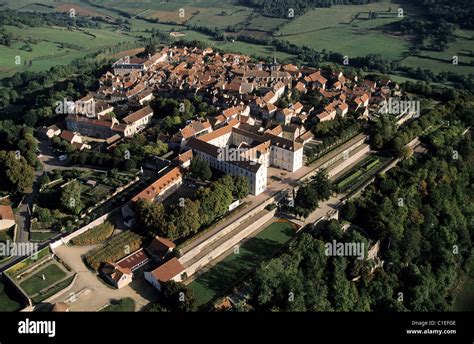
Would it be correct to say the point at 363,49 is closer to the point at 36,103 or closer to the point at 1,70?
the point at 36,103

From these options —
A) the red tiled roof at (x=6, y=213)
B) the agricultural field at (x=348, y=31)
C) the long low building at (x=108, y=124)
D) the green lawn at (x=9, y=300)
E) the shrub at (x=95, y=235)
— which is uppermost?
the agricultural field at (x=348, y=31)

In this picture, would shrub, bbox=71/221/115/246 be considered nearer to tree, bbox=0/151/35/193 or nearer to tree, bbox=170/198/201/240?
tree, bbox=170/198/201/240

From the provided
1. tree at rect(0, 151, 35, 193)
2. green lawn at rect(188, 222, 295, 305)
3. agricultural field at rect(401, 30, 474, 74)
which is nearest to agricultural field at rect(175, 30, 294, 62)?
agricultural field at rect(401, 30, 474, 74)

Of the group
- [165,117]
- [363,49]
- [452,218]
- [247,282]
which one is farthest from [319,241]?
[363,49]

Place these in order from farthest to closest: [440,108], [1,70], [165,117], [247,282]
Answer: [1,70], [440,108], [165,117], [247,282]

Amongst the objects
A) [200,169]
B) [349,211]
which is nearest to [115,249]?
[200,169]

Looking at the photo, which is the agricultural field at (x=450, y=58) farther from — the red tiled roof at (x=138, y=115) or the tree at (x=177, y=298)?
the tree at (x=177, y=298)

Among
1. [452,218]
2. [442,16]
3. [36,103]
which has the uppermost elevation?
[442,16]

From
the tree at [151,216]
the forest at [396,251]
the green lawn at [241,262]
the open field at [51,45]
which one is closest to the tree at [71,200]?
the tree at [151,216]
